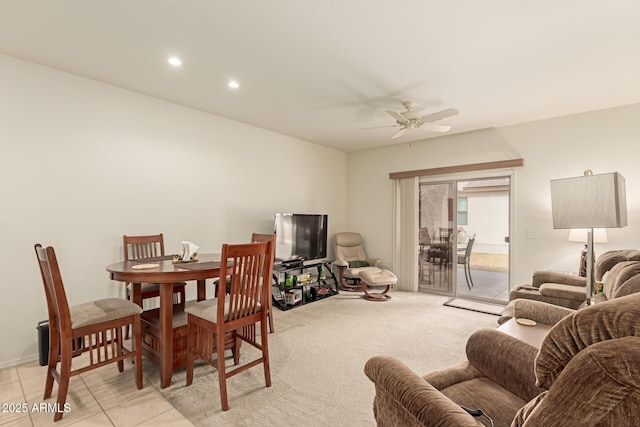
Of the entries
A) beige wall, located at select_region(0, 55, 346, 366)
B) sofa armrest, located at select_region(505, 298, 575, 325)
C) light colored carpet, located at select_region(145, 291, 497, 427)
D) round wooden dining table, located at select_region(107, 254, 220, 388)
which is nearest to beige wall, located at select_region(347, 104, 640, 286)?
light colored carpet, located at select_region(145, 291, 497, 427)

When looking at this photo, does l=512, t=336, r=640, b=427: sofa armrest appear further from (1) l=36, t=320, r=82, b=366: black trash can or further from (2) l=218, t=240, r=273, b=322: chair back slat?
(1) l=36, t=320, r=82, b=366: black trash can

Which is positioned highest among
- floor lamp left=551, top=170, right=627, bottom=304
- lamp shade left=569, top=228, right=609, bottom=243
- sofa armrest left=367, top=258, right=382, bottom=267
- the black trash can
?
floor lamp left=551, top=170, right=627, bottom=304

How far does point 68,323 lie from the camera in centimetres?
194

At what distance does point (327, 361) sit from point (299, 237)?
2.27 metres

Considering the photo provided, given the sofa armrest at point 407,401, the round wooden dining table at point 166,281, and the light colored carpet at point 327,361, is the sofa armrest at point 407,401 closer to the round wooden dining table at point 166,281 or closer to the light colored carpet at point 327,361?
the light colored carpet at point 327,361

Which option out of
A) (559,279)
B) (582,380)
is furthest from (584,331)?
(559,279)

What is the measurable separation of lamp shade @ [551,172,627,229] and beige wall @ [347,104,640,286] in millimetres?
2027

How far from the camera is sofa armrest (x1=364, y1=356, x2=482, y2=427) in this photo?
3.20ft

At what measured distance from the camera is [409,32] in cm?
226

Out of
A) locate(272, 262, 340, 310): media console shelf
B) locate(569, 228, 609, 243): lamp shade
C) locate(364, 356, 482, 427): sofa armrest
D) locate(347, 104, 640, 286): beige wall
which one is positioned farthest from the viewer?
locate(272, 262, 340, 310): media console shelf

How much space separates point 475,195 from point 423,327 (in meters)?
2.60

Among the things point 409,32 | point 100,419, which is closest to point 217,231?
point 100,419

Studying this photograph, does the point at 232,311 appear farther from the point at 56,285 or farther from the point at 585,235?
the point at 585,235

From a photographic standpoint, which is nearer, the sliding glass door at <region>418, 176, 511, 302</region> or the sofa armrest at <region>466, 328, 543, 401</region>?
the sofa armrest at <region>466, 328, 543, 401</region>
